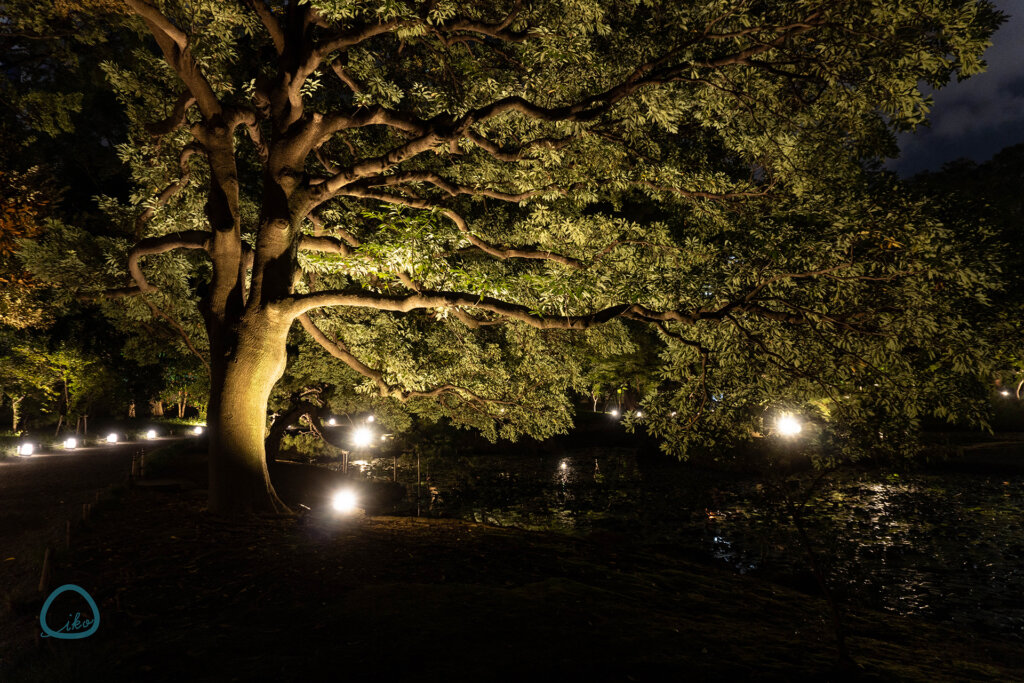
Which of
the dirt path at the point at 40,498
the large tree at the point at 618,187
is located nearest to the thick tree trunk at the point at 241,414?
the large tree at the point at 618,187

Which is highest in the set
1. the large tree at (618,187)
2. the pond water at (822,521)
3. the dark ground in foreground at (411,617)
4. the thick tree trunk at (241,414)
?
the large tree at (618,187)

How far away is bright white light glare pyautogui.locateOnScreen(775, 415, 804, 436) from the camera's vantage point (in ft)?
30.4

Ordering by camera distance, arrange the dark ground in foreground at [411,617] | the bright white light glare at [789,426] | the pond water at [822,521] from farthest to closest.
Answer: the pond water at [822,521], the bright white light glare at [789,426], the dark ground in foreground at [411,617]

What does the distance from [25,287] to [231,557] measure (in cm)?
1318

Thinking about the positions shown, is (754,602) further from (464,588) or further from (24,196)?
(24,196)

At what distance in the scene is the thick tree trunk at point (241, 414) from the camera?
9.41 metres

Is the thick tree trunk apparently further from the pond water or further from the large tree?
the pond water

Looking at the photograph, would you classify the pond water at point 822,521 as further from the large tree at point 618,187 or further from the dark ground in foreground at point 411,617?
the large tree at point 618,187

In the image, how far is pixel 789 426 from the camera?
9.45 meters

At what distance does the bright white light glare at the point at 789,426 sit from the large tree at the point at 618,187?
0.43 m

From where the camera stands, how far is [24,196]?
1409cm

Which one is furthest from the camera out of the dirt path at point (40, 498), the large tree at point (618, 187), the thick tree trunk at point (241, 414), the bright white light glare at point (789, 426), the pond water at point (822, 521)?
the pond water at point (822, 521)

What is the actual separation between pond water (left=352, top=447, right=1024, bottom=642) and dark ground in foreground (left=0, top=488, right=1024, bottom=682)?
9.48 feet

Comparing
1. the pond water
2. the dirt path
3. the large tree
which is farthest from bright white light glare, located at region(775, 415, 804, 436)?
the dirt path
